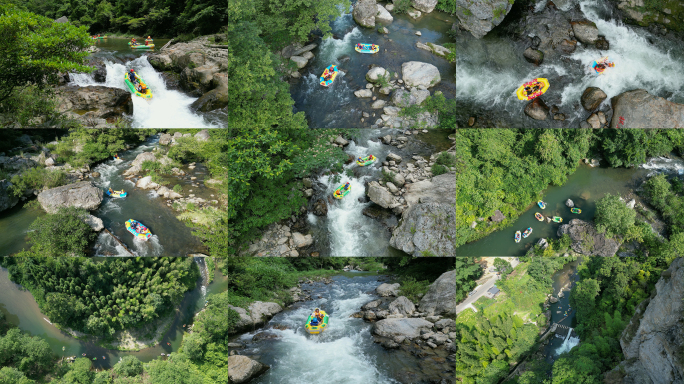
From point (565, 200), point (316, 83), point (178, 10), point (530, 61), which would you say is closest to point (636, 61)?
point (530, 61)

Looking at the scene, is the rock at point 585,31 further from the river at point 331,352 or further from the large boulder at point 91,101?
the large boulder at point 91,101

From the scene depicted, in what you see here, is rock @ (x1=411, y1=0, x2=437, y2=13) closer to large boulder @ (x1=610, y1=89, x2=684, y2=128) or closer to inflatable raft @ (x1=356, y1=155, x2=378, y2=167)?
inflatable raft @ (x1=356, y1=155, x2=378, y2=167)

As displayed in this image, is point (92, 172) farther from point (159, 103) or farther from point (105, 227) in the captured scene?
point (159, 103)

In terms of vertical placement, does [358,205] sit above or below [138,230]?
above

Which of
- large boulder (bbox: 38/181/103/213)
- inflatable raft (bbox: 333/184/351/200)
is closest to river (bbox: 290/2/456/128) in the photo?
inflatable raft (bbox: 333/184/351/200)

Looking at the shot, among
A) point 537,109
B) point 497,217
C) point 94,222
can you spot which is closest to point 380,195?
point 497,217

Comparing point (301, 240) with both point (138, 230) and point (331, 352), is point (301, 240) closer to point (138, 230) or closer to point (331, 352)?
point (331, 352)
